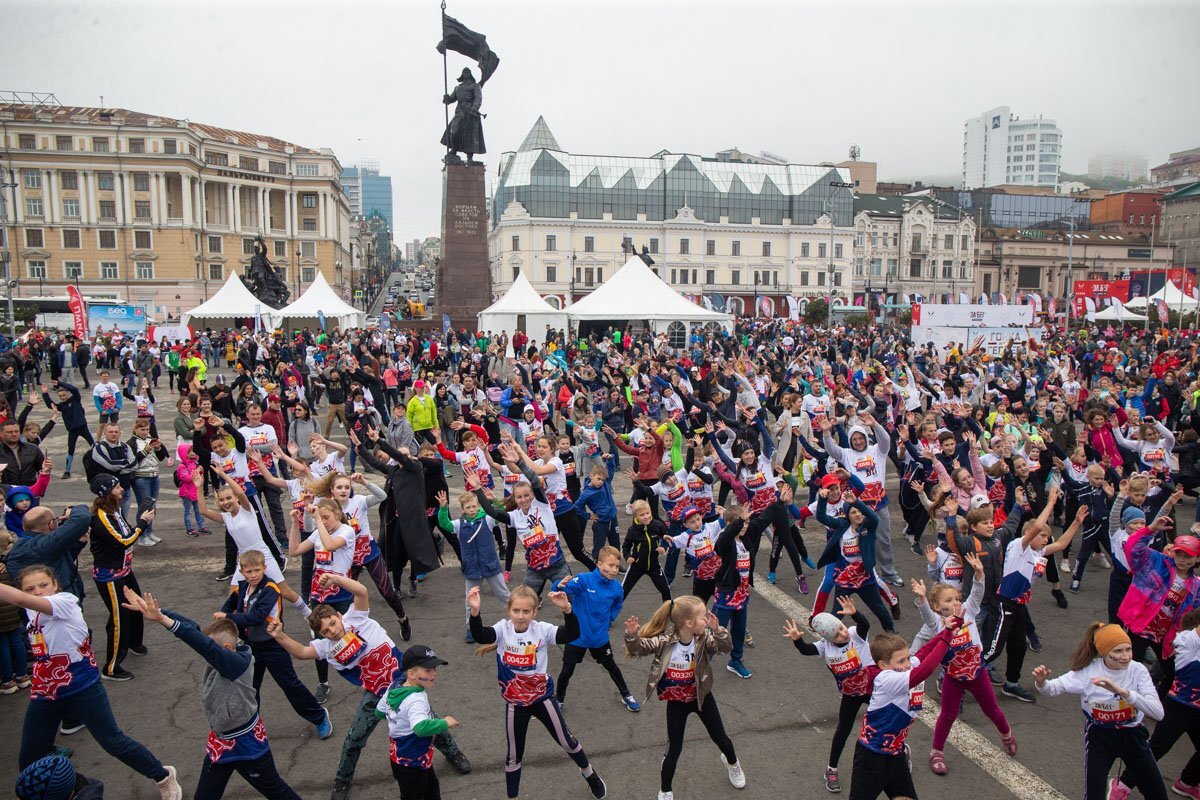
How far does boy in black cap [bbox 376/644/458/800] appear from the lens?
13.8 ft

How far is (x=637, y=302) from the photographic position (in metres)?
26.9

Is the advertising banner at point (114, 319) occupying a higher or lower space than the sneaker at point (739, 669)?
higher

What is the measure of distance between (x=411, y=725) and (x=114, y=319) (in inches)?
1664

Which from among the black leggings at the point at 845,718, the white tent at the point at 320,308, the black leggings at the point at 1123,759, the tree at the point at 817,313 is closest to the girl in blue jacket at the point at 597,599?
the black leggings at the point at 845,718

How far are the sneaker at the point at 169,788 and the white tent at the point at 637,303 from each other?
2186 centimetres

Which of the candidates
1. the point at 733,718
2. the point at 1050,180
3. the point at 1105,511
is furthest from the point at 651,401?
the point at 1050,180

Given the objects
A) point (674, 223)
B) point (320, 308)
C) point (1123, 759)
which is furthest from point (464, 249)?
point (674, 223)

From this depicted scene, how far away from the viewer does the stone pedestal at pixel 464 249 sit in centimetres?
3394

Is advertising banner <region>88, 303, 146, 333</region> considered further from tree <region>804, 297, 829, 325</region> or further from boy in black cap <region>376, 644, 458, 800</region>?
tree <region>804, 297, 829, 325</region>

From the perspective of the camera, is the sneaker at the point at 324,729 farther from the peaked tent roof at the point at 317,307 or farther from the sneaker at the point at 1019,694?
the peaked tent roof at the point at 317,307

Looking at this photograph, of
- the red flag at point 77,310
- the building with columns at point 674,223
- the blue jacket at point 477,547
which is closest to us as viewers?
the blue jacket at point 477,547

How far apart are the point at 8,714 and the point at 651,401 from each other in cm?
965

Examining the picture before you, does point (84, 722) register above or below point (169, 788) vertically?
above

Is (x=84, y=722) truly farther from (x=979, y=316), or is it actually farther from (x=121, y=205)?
(x=121, y=205)
